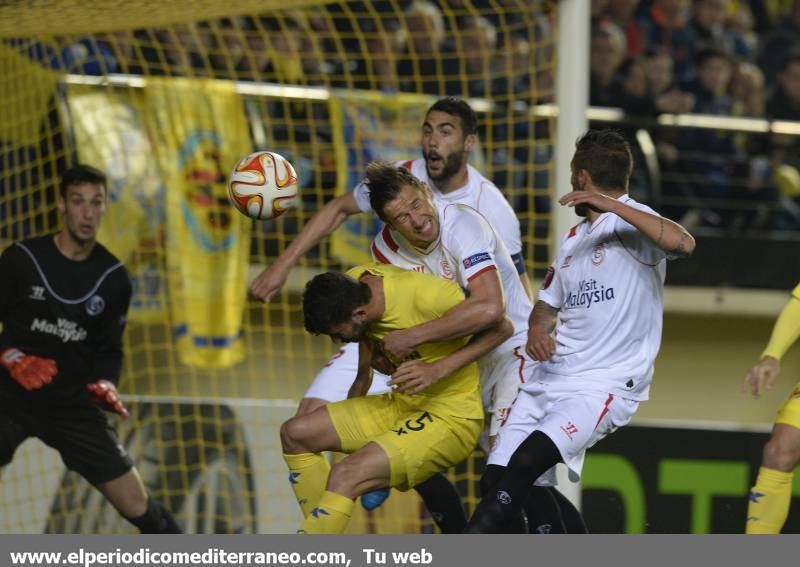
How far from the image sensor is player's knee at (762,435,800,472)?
5.21 meters

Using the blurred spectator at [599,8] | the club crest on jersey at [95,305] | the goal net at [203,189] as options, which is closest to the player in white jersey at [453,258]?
the club crest on jersey at [95,305]

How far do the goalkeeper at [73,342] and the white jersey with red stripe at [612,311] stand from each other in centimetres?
236

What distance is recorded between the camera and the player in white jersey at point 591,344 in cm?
485

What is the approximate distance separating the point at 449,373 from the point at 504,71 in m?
4.19

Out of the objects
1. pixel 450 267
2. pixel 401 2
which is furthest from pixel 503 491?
pixel 401 2

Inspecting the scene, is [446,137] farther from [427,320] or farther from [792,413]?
[792,413]

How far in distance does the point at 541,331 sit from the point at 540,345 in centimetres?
7

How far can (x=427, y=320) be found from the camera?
490 centimetres

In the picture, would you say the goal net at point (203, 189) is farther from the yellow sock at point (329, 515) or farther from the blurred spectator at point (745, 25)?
the yellow sock at point (329, 515)

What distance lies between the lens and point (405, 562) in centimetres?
455

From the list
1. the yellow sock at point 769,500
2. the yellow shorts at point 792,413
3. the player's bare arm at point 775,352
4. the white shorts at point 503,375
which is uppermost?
the player's bare arm at point 775,352

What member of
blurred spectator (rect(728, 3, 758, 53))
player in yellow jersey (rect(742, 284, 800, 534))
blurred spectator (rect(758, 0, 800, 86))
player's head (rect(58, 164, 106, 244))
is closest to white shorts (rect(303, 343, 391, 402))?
player's head (rect(58, 164, 106, 244))

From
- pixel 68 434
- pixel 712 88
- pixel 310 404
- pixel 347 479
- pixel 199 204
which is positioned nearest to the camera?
pixel 347 479

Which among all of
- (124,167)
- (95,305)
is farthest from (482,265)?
(124,167)
